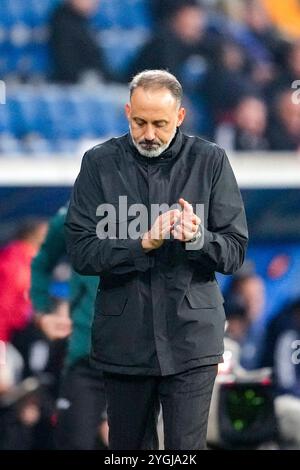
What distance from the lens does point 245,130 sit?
791cm

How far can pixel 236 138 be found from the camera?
789 cm

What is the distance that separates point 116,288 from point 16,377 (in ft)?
10.8

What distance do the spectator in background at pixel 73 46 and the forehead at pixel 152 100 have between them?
4.87 metres

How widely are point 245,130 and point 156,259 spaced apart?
462 cm

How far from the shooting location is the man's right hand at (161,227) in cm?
319

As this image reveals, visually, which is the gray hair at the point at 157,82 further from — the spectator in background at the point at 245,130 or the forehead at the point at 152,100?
the spectator in background at the point at 245,130

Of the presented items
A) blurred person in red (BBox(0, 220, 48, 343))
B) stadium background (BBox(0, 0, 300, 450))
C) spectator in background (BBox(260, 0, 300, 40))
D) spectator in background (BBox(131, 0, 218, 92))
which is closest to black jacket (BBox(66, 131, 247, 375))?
blurred person in red (BBox(0, 220, 48, 343))

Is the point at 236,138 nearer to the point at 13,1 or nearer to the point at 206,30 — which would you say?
the point at 206,30

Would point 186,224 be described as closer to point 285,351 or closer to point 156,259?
point 156,259

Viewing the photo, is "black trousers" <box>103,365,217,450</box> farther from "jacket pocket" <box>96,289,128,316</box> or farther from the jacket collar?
the jacket collar

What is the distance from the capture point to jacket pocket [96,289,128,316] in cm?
340

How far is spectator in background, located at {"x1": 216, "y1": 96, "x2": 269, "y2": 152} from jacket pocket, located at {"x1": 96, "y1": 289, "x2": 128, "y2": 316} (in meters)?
4.44

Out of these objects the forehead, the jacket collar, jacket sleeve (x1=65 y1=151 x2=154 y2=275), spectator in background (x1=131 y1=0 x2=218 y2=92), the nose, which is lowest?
jacket sleeve (x1=65 y1=151 x2=154 y2=275)

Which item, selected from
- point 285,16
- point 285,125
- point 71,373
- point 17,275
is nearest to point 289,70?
point 285,16
